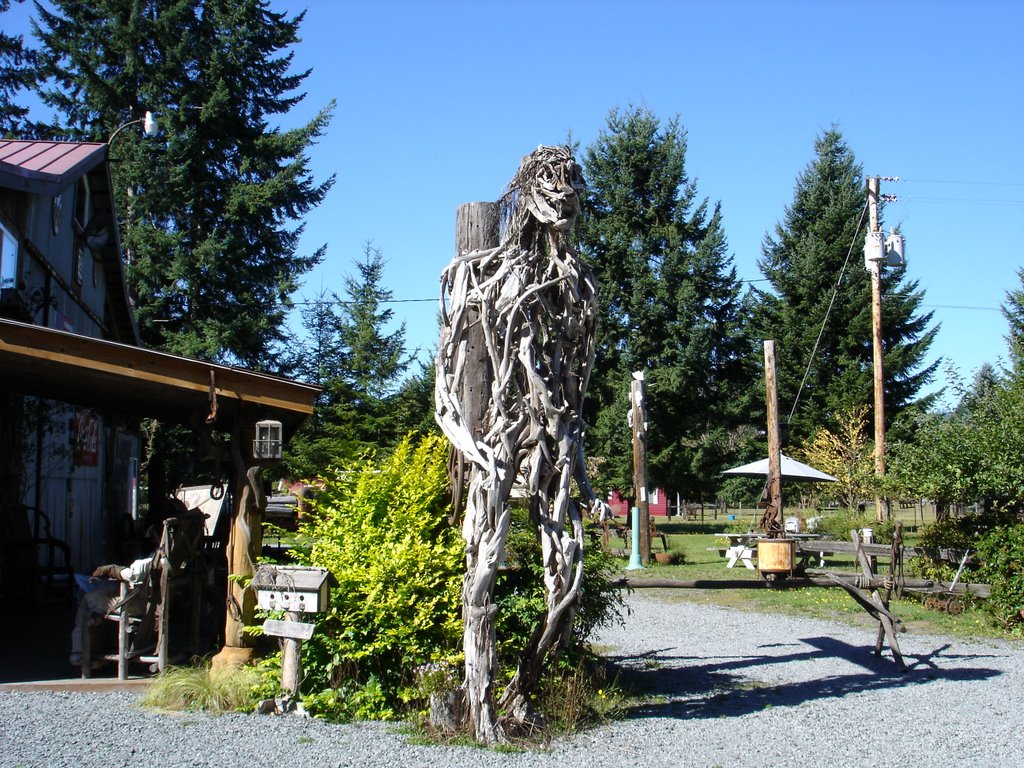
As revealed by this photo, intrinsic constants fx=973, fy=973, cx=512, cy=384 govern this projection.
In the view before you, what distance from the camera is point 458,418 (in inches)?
270

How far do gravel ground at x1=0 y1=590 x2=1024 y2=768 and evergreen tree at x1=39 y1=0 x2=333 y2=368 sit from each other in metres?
20.0

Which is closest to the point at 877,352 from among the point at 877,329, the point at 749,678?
the point at 877,329

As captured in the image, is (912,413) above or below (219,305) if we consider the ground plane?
below

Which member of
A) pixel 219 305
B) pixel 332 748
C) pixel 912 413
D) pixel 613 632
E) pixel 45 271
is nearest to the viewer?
pixel 332 748

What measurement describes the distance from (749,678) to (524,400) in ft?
13.2

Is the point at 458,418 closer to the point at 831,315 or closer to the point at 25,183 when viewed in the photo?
the point at 25,183

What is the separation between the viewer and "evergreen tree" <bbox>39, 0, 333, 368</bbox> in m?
26.6

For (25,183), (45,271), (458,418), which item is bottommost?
(458,418)

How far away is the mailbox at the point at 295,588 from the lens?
688cm

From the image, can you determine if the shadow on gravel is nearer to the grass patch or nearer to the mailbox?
the mailbox

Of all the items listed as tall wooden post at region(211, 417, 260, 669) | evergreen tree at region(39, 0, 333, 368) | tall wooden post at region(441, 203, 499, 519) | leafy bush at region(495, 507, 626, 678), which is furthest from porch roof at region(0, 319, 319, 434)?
evergreen tree at region(39, 0, 333, 368)

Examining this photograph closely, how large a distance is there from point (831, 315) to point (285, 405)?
96.3 feet

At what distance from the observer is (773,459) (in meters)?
18.6

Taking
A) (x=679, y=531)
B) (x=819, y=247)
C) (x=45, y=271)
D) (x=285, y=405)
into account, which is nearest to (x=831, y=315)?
(x=819, y=247)
